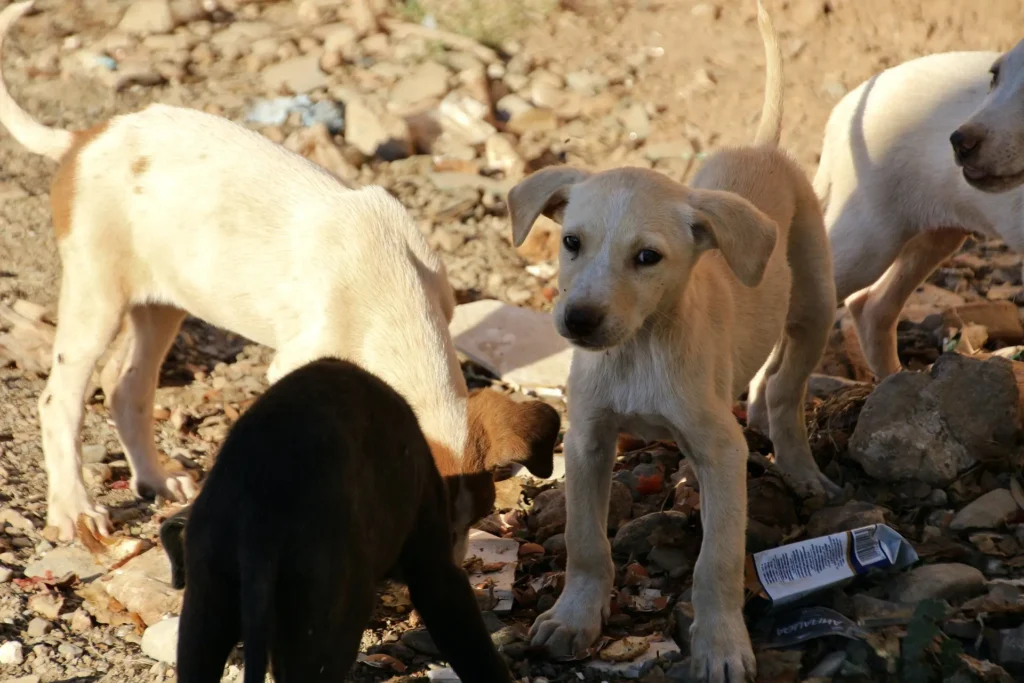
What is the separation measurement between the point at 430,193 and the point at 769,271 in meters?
Result: 3.98

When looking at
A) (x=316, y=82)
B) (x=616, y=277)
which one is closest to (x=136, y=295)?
(x=616, y=277)

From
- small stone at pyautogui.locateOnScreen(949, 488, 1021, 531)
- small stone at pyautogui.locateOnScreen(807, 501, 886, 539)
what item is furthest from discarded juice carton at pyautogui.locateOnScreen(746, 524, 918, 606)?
small stone at pyautogui.locateOnScreen(949, 488, 1021, 531)

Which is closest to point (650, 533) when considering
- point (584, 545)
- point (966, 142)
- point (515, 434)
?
point (584, 545)

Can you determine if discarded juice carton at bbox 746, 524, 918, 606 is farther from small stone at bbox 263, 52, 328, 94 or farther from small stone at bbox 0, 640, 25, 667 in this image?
small stone at bbox 263, 52, 328, 94

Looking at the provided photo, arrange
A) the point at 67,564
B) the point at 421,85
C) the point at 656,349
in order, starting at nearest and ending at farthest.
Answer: the point at 656,349 → the point at 67,564 → the point at 421,85

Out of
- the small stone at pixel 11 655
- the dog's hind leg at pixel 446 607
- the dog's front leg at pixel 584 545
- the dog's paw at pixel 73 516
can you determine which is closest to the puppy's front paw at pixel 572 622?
the dog's front leg at pixel 584 545

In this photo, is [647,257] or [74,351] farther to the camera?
[74,351]

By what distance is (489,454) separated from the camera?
13.5ft

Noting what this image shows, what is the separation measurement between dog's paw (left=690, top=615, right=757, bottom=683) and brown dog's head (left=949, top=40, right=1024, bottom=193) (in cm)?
224

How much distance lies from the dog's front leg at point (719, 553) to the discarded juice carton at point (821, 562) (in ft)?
1.15

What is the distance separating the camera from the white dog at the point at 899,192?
227 inches

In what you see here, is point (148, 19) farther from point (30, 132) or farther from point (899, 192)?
point (899, 192)

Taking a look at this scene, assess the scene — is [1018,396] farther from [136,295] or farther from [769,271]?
[136,295]

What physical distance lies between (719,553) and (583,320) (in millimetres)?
859
